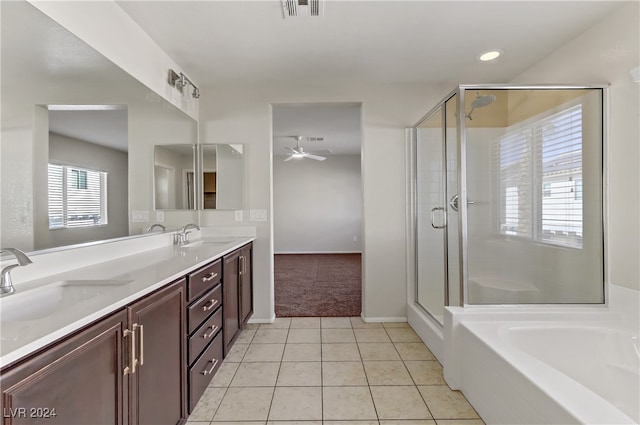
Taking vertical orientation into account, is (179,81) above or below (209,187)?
above

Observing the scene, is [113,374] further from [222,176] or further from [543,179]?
[543,179]

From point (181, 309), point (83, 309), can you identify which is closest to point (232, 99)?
point (181, 309)

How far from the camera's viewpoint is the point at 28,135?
1.17 meters

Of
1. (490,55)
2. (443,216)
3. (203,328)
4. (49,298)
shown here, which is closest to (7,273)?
(49,298)

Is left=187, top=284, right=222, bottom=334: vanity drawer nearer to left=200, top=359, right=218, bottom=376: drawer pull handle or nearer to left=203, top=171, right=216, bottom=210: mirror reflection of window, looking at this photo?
left=200, top=359, right=218, bottom=376: drawer pull handle

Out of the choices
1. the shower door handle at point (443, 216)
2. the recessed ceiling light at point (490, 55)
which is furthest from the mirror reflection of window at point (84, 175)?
the recessed ceiling light at point (490, 55)

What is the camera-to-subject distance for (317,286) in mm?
4172

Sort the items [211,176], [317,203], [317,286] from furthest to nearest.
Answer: [317,203] < [317,286] < [211,176]

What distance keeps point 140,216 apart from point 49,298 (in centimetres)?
95

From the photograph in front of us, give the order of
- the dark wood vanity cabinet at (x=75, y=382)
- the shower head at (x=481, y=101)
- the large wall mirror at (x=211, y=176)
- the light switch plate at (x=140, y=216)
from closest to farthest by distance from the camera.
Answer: the dark wood vanity cabinet at (x=75, y=382)
the light switch plate at (x=140, y=216)
the shower head at (x=481, y=101)
the large wall mirror at (x=211, y=176)

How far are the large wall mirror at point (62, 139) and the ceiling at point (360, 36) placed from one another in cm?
59

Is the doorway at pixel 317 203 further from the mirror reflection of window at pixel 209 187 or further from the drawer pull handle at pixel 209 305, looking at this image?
the drawer pull handle at pixel 209 305

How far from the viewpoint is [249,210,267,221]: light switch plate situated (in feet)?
9.52

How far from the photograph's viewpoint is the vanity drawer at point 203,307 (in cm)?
153
